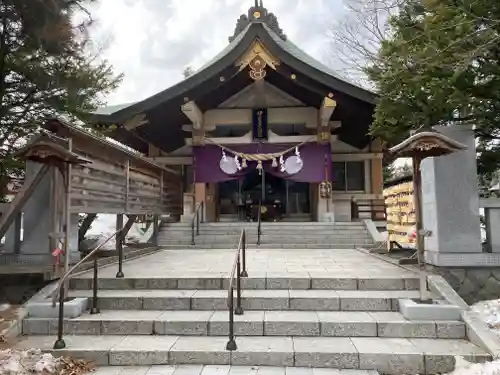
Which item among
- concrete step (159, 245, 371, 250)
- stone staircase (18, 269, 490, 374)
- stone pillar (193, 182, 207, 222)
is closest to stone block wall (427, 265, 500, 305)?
stone staircase (18, 269, 490, 374)

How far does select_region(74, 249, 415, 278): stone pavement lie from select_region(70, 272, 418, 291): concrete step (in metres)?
0.17

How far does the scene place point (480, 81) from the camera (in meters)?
5.34

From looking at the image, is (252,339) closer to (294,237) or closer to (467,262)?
(467,262)

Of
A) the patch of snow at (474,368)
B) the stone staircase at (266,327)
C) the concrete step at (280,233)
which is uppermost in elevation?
the concrete step at (280,233)

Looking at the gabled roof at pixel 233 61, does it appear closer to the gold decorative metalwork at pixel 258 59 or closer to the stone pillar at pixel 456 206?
the gold decorative metalwork at pixel 258 59

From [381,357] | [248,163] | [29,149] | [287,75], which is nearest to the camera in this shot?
[381,357]

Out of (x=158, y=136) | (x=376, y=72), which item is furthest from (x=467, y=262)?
(x=158, y=136)

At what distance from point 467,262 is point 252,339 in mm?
3179

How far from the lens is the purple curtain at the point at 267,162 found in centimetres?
1229

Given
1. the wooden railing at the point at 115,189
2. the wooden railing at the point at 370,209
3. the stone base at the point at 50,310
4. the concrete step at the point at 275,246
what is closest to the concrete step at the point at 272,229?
the wooden railing at the point at 115,189

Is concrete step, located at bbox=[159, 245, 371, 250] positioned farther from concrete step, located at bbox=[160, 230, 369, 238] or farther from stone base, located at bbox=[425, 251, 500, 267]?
stone base, located at bbox=[425, 251, 500, 267]

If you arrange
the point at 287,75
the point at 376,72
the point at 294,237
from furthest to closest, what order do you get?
the point at 287,75
the point at 294,237
the point at 376,72

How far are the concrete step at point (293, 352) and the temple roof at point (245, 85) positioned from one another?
7555mm

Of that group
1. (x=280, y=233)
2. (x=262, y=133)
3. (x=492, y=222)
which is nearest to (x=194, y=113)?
(x=262, y=133)
